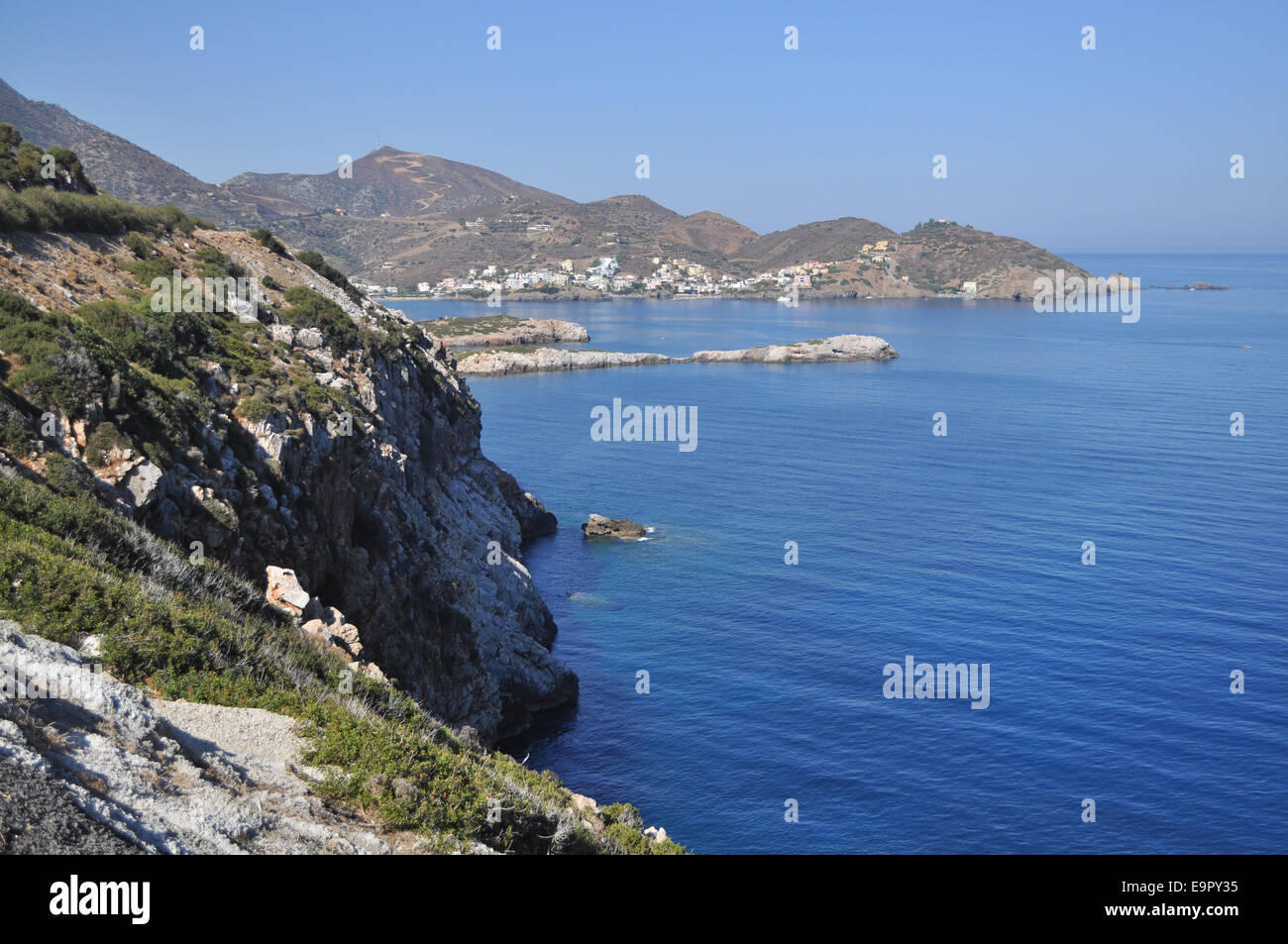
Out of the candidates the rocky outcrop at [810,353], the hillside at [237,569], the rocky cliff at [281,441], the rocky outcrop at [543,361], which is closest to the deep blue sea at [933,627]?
the rocky cliff at [281,441]

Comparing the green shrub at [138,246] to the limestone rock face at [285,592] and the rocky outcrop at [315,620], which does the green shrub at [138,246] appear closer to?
the rocky outcrop at [315,620]

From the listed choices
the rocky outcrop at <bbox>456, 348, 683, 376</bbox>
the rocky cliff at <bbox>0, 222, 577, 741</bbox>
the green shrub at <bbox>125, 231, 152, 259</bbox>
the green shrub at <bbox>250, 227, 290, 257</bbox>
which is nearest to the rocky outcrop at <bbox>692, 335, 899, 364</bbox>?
the rocky outcrop at <bbox>456, 348, 683, 376</bbox>

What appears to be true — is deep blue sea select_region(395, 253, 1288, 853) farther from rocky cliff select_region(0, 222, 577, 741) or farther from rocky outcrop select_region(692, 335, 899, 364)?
rocky outcrop select_region(692, 335, 899, 364)

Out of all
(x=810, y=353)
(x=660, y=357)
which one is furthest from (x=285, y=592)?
(x=810, y=353)

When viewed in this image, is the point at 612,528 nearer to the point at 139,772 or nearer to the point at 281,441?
the point at 281,441

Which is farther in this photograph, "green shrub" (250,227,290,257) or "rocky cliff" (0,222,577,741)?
"green shrub" (250,227,290,257)
